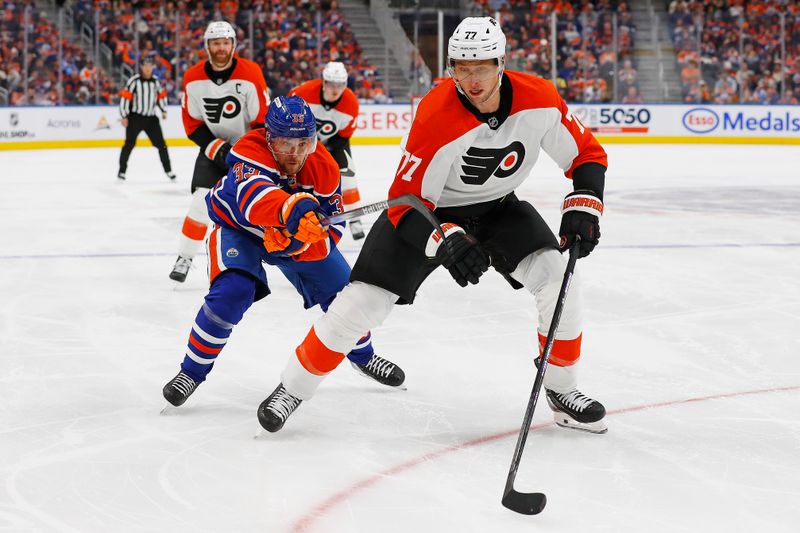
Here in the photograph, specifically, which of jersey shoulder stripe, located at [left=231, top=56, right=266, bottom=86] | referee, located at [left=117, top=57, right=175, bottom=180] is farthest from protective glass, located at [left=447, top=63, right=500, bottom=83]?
referee, located at [left=117, top=57, right=175, bottom=180]

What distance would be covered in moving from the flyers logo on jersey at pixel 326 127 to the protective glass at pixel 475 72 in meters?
3.92

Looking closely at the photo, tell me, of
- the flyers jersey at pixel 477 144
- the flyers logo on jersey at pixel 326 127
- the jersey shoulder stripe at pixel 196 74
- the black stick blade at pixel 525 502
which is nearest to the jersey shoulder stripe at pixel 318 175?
the flyers jersey at pixel 477 144

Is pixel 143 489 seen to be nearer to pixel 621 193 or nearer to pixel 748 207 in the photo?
pixel 748 207

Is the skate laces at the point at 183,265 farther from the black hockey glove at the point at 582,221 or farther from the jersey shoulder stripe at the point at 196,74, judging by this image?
the black hockey glove at the point at 582,221

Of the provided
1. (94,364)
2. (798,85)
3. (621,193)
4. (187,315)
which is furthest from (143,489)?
(798,85)

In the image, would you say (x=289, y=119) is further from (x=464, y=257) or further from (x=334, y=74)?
(x=334, y=74)

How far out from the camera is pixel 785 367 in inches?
136

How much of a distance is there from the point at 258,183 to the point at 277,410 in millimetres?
599

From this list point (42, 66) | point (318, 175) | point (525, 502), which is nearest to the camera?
point (525, 502)

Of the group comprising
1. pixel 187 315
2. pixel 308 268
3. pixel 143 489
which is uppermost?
pixel 308 268

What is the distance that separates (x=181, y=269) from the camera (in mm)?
4969

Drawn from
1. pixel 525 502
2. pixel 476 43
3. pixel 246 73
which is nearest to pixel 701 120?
pixel 246 73

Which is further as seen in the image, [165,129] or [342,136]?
[165,129]

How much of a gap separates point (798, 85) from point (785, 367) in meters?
12.3
